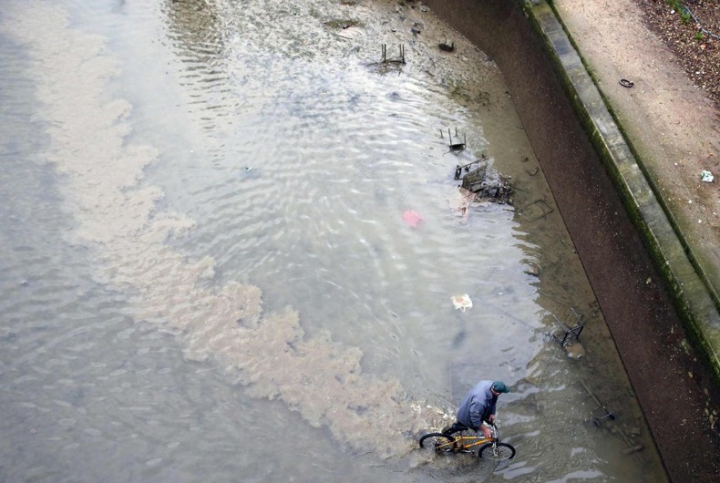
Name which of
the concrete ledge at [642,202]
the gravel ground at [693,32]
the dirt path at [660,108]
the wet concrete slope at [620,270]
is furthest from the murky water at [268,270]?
the gravel ground at [693,32]

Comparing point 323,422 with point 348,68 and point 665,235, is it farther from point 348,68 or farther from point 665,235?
point 348,68

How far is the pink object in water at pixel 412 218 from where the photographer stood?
10562mm

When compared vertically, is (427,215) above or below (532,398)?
above

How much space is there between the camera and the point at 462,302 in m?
9.50

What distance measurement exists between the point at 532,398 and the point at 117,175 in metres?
8.23

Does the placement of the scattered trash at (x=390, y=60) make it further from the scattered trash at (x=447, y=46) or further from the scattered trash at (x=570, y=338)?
the scattered trash at (x=570, y=338)

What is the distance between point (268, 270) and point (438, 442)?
12.8 feet

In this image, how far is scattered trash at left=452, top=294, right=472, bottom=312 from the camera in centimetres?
945

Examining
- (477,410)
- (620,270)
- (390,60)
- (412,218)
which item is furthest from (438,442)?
(390,60)

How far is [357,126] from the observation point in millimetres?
12156

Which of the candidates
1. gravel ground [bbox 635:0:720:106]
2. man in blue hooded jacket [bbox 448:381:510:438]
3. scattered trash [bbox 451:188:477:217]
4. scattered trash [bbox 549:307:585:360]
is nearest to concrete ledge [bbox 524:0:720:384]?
scattered trash [bbox 549:307:585:360]

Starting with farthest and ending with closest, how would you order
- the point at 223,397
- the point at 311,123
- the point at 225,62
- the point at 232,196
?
the point at 225,62
the point at 311,123
the point at 232,196
the point at 223,397

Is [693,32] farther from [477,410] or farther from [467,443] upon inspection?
[467,443]

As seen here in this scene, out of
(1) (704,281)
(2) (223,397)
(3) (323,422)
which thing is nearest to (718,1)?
(1) (704,281)
